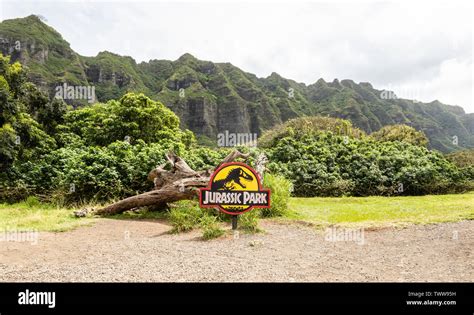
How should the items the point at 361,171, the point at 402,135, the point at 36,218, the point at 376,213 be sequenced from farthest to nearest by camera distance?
1. the point at 402,135
2. the point at 361,171
3. the point at 376,213
4. the point at 36,218

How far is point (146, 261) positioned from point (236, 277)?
5.63 feet

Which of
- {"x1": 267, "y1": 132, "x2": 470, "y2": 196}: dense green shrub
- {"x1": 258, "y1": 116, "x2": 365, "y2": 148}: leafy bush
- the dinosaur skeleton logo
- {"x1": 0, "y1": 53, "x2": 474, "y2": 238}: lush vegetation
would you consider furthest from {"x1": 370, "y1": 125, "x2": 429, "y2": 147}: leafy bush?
the dinosaur skeleton logo

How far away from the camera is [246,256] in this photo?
5.88m

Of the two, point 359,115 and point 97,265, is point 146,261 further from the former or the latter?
point 359,115

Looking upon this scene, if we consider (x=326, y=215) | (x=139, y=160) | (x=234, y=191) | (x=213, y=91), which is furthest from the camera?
(x=213, y=91)

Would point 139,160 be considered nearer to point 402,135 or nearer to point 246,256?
point 246,256

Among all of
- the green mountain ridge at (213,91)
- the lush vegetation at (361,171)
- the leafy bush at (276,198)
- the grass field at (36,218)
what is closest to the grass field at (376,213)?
the leafy bush at (276,198)

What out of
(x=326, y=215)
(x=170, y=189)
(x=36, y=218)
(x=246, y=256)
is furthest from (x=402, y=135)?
(x=36, y=218)

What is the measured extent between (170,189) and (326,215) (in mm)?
4847

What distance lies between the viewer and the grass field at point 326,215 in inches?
338

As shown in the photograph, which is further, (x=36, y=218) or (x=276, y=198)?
(x=276, y=198)

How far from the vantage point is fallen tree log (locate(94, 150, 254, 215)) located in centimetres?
1033

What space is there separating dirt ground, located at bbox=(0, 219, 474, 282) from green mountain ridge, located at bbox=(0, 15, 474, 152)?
6865 centimetres

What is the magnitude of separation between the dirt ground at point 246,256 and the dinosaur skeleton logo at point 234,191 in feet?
2.34
